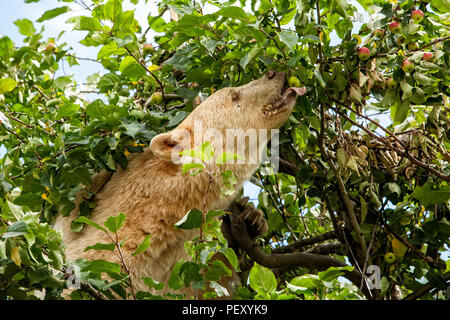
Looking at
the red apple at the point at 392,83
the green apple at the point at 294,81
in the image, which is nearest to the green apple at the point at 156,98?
the green apple at the point at 294,81

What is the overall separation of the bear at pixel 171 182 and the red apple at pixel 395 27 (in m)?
0.74

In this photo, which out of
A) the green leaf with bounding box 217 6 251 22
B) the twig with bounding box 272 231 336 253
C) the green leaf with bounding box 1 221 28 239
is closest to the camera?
the green leaf with bounding box 1 221 28 239

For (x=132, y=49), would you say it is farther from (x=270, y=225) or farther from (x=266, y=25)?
(x=270, y=225)

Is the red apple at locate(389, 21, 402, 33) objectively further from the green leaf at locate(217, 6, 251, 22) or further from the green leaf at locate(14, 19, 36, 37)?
the green leaf at locate(14, 19, 36, 37)

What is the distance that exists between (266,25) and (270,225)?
252 cm

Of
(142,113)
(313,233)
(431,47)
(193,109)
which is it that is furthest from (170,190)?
(313,233)

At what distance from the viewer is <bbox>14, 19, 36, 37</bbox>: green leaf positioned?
19.0 ft

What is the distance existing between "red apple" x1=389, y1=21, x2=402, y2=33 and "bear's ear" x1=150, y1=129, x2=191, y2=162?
1708 mm

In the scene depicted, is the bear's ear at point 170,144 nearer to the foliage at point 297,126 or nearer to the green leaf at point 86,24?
the foliage at point 297,126

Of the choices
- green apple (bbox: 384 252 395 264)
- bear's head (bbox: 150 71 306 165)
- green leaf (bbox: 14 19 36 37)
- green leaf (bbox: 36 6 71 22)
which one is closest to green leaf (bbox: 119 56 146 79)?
bear's head (bbox: 150 71 306 165)

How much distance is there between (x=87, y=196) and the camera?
4.38 meters

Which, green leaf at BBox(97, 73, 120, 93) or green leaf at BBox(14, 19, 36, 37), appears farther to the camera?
green leaf at BBox(14, 19, 36, 37)
